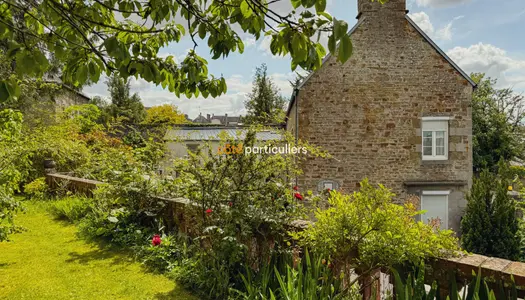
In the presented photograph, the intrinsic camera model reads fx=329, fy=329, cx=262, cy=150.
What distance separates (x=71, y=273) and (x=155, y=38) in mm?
3426

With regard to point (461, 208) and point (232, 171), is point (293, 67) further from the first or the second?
point (461, 208)

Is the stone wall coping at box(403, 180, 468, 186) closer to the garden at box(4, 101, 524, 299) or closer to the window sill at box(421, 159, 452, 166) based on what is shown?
the window sill at box(421, 159, 452, 166)

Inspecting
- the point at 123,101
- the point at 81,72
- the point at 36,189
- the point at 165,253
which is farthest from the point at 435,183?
the point at 123,101

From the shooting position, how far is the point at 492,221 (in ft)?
29.4

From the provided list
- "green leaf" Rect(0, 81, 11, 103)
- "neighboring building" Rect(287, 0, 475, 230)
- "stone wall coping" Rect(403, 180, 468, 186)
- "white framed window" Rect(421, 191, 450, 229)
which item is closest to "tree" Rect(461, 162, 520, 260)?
"stone wall coping" Rect(403, 180, 468, 186)

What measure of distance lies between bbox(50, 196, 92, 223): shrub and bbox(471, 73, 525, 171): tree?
77.2ft

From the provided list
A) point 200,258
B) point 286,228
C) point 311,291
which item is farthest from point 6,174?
point 311,291

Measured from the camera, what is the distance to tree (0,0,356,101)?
180 centimetres

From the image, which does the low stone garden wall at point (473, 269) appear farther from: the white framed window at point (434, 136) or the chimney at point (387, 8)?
the chimney at point (387, 8)

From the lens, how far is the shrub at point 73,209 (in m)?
7.14

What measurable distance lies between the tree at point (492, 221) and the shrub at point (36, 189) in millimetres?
12211

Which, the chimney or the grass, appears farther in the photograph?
the chimney

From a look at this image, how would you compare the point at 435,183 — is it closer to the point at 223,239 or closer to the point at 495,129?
the point at 223,239

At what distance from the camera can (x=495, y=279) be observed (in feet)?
7.73
